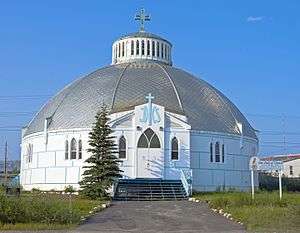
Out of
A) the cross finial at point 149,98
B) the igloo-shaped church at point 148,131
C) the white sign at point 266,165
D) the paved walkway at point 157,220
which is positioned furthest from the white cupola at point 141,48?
the paved walkway at point 157,220

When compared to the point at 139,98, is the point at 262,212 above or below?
below

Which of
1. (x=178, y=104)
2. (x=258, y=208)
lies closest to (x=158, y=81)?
(x=178, y=104)

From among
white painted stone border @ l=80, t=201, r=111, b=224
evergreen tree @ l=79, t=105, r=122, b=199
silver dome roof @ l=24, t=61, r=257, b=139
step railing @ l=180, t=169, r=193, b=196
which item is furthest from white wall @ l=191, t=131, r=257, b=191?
white painted stone border @ l=80, t=201, r=111, b=224

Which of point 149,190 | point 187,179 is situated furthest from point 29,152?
point 187,179

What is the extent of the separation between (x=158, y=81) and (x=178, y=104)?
350cm

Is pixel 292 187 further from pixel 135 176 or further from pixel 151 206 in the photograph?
pixel 151 206

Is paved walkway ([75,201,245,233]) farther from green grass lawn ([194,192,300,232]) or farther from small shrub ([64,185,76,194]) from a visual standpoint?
small shrub ([64,185,76,194])

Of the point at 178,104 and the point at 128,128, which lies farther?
the point at 178,104

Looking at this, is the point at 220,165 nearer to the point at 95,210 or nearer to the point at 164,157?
the point at 164,157

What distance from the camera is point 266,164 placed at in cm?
3491

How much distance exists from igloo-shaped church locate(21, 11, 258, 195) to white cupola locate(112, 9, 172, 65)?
60.5 inches

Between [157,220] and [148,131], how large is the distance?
18.2 meters

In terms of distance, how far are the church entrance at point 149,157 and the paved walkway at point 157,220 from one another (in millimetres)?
10373

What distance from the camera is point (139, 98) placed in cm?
4453
